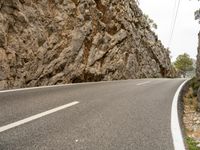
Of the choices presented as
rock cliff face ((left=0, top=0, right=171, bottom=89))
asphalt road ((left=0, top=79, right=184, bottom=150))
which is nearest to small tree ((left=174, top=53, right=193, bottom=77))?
rock cliff face ((left=0, top=0, right=171, bottom=89))

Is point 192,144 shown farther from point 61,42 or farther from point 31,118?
point 61,42

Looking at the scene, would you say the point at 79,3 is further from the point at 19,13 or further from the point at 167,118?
the point at 167,118

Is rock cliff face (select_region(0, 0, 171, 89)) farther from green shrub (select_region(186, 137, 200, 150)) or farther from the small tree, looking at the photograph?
the small tree

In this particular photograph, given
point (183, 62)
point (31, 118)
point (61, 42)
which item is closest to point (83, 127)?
point (31, 118)

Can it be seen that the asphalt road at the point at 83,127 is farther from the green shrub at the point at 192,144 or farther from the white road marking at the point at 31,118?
the green shrub at the point at 192,144

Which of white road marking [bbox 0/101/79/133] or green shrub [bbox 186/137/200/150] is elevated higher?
white road marking [bbox 0/101/79/133]

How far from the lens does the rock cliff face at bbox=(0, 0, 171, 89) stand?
12711 millimetres

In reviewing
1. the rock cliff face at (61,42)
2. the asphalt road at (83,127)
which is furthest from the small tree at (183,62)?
the asphalt road at (83,127)

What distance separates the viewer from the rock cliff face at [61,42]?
12.7 meters

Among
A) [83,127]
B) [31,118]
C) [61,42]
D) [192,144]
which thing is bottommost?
[192,144]

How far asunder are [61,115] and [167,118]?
2854 mm

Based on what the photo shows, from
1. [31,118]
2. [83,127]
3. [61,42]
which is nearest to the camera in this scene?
[83,127]

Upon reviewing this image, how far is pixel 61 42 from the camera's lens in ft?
53.7

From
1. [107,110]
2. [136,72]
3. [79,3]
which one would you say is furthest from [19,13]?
[136,72]
